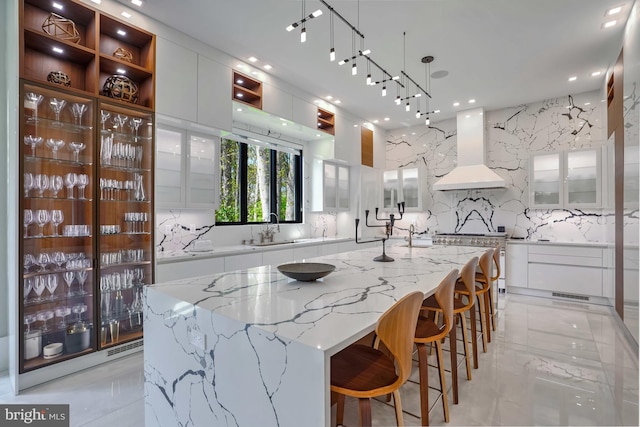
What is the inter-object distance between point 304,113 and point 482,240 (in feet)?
11.7

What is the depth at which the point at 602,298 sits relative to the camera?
448 cm

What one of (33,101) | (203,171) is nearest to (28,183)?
(33,101)

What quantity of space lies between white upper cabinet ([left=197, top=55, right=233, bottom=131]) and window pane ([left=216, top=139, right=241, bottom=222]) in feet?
2.79

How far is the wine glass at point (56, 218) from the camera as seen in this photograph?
257 cm

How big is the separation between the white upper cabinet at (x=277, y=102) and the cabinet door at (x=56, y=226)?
1.97m

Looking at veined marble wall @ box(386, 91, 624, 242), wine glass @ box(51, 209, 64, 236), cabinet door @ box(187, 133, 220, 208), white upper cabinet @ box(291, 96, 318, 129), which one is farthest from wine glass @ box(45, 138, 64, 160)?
veined marble wall @ box(386, 91, 624, 242)

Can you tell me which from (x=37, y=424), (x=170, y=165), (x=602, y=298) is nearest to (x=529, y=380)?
(x=602, y=298)

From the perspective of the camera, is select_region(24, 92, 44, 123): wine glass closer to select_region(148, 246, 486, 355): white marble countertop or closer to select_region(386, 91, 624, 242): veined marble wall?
select_region(148, 246, 486, 355): white marble countertop

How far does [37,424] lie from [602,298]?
635cm

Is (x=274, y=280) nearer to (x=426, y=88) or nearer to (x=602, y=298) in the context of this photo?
(x=426, y=88)

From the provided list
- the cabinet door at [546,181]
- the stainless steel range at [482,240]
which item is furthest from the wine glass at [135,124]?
the cabinet door at [546,181]

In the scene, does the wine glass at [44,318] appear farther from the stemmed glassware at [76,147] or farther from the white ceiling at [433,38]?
the white ceiling at [433,38]

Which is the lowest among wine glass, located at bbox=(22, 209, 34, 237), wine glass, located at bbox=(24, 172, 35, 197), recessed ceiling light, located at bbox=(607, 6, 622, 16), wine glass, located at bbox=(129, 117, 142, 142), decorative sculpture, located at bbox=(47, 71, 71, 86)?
wine glass, located at bbox=(22, 209, 34, 237)

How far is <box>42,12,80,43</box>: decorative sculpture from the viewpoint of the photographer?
2555 mm
